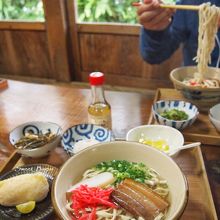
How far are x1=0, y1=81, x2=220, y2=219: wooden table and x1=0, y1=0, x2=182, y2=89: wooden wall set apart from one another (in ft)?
6.38

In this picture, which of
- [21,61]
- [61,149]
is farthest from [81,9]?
[61,149]

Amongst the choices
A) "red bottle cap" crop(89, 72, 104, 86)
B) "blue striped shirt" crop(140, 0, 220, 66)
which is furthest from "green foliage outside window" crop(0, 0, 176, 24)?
"red bottle cap" crop(89, 72, 104, 86)

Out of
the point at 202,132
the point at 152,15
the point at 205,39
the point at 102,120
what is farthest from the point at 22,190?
the point at 205,39

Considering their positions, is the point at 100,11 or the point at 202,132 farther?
the point at 100,11

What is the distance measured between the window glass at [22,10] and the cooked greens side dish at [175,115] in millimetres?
3033

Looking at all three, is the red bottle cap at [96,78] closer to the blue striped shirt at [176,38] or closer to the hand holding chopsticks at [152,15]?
the hand holding chopsticks at [152,15]

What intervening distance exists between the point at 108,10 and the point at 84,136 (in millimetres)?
2725

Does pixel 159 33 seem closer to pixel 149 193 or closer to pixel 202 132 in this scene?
pixel 202 132

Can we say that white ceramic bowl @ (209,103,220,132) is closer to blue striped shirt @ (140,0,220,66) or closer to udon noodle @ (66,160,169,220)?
udon noodle @ (66,160,169,220)

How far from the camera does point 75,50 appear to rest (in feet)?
12.5

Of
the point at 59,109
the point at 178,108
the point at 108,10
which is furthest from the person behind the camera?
the point at 108,10

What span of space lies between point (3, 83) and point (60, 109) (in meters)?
0.59

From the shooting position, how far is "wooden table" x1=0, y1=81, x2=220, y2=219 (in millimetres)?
1172

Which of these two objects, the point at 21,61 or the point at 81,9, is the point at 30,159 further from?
the point at 21,61
